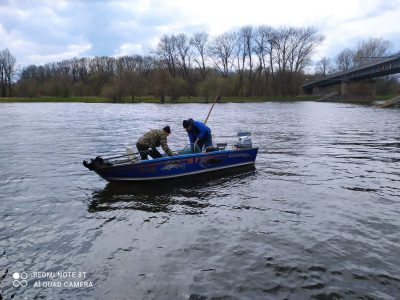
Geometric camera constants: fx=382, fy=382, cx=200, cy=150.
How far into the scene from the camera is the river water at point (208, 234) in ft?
20.4

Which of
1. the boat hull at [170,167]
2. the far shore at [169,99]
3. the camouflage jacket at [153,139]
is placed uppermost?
the far shore at [169,99]

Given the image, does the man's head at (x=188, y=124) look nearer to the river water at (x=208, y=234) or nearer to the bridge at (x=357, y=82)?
the river water at (x=208, y=234)

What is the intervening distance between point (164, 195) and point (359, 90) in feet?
288

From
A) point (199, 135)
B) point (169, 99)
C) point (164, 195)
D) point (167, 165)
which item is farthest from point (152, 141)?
point (169, 99)

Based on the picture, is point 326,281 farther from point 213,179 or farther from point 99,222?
point 213,179

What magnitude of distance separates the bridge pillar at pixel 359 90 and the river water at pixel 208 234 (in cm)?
8037

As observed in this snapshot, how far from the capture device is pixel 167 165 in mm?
12016

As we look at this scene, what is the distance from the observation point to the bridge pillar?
88375 millimetres

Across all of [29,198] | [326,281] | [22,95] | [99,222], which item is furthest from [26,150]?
[22,95]

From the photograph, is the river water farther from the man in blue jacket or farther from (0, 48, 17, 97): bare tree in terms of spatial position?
(0, 48, 17, 97): bare tree

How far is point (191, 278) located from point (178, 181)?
20.6ft

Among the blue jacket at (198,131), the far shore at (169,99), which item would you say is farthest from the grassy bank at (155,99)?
the blue jacket at (198,131)

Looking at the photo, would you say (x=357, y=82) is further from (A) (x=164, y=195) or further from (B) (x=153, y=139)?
(A) (x=164, y=195)

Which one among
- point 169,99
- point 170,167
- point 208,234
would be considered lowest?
point 208,234
